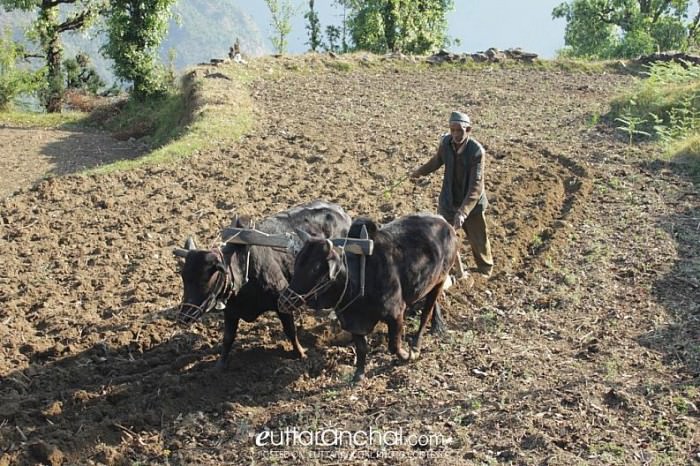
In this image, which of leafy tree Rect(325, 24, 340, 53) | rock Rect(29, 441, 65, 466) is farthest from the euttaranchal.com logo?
leafy tree Rect(325, 24, 340, 53)

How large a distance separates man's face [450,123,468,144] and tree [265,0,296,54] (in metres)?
36.5

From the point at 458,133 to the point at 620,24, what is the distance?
36.4m

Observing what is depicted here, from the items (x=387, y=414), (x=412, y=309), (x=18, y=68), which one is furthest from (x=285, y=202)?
(x=18, y=68)

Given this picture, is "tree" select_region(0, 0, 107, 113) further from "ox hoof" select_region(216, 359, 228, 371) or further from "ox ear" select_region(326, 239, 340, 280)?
"ox ear" select_region(326, 239, 340, 280)

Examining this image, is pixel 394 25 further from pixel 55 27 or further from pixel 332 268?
pixel 332 268

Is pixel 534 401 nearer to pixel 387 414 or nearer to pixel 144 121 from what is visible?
pixel 387 414

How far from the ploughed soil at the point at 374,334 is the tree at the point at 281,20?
29.8m

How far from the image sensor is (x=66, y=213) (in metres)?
11.7

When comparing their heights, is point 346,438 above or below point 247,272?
below

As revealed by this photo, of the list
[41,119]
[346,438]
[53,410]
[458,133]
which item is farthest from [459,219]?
[41,119]

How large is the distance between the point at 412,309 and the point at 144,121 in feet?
51.5

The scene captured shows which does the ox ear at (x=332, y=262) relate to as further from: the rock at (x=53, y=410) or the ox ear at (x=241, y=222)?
the rock at (x=53, y=410)

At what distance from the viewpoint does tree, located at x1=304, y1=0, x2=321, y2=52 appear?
143 ft

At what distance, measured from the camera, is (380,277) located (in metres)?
6.80
